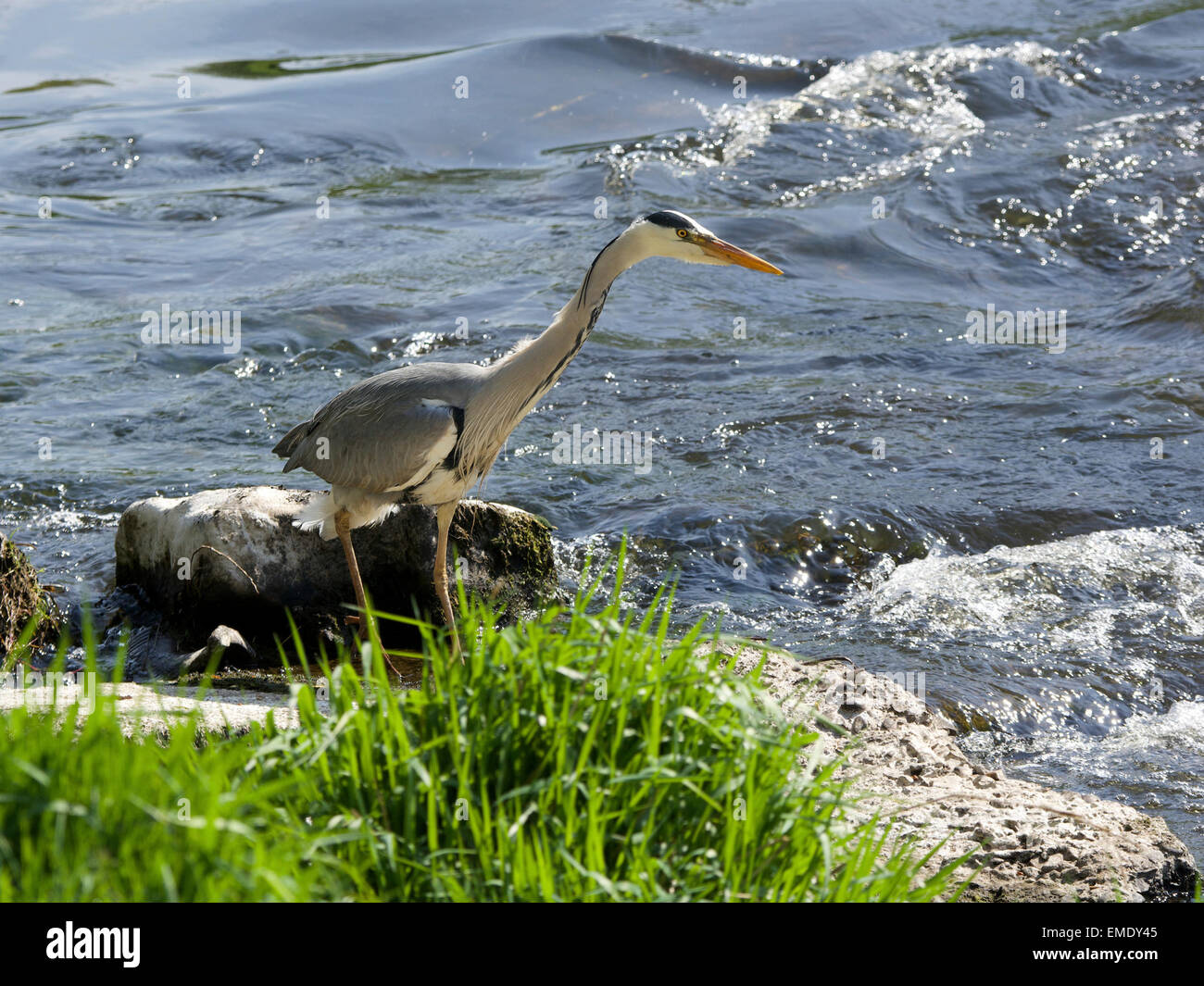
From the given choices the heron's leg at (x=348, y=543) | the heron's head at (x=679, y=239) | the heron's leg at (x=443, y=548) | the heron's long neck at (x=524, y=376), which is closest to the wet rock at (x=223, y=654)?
the heron's leg at (x=348, y=543)

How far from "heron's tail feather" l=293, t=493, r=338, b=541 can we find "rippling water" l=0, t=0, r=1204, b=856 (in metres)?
1.46

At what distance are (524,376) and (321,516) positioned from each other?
1.09 m

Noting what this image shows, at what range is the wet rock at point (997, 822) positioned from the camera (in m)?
3.76

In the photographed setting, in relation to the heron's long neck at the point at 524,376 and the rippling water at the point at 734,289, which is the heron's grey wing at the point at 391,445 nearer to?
the heron's long neck at the point at 524,376

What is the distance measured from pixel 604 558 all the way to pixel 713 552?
1.93 ft

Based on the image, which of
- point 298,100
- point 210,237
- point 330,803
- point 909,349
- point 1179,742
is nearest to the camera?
point 330,803

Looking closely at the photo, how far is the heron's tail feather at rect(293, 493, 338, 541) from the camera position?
18.7 feet

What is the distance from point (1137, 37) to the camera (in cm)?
1675

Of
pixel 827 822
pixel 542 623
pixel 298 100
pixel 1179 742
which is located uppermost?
pixel 298 100

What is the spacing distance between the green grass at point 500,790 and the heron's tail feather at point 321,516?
247cm

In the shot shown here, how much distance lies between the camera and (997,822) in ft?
13.1

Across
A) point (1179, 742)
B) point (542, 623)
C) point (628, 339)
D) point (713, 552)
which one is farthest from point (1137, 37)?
point (542, 623)

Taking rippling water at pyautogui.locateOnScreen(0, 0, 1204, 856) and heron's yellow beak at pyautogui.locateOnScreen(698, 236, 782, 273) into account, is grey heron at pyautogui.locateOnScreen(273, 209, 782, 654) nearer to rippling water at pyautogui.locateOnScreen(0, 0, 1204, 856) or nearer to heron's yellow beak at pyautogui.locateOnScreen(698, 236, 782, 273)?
heron's yellow beak at pyautogui.locateOnScreen(698, 236, 782, 273)

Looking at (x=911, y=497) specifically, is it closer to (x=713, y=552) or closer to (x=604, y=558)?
(x=713, y=552)
